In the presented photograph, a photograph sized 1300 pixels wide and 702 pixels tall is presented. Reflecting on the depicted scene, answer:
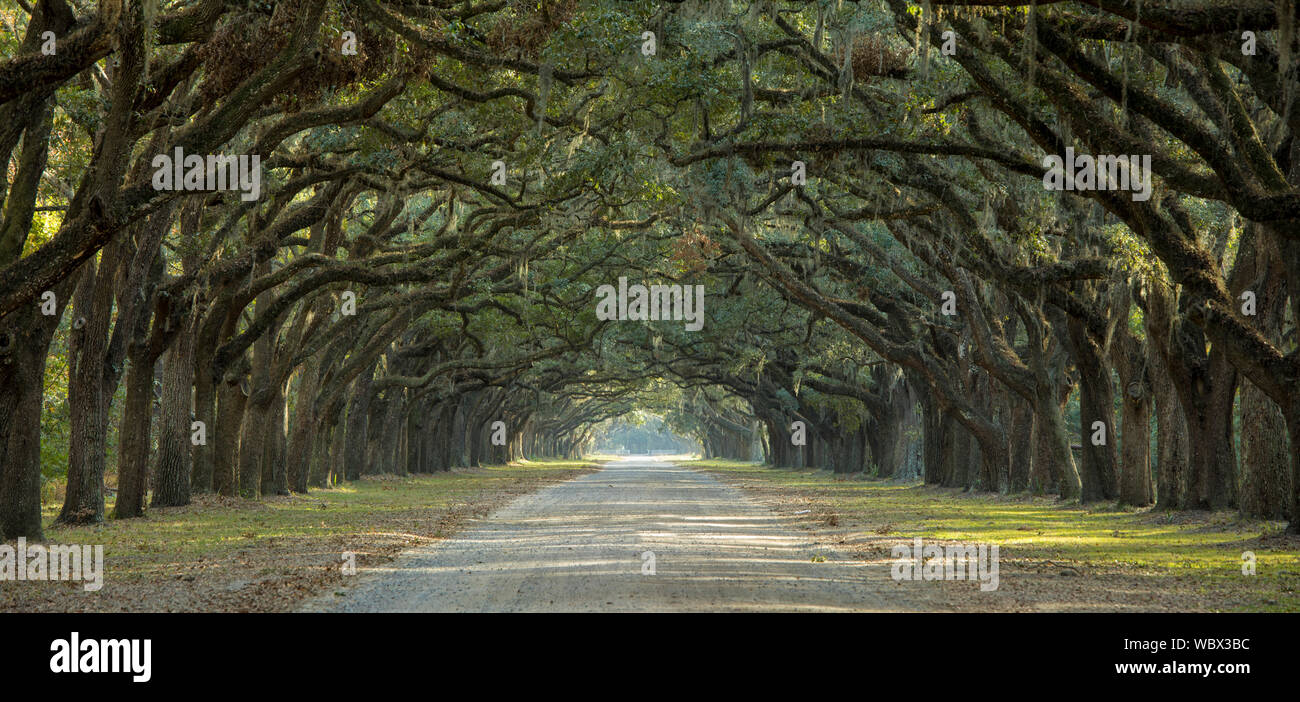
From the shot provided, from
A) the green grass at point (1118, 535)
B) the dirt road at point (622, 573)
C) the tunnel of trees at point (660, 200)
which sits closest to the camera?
the dirt road at point (622, 573)

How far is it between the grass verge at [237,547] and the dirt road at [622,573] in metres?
0.65

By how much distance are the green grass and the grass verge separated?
7.71m

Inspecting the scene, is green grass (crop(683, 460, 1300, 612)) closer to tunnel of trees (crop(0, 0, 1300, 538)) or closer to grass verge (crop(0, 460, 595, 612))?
tunnel of trees (crop(0, 0, 1300, 538))

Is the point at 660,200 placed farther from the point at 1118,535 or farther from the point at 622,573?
the point at 622,573

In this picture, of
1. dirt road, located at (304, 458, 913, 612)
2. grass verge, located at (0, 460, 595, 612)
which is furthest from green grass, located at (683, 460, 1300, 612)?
grass verge, located at (0, 460, 595, 612)

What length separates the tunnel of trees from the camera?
11.8 metres

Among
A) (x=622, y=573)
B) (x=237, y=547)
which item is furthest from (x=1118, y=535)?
(x=237, y=547)

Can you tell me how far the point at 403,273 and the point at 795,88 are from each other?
25.0 ft

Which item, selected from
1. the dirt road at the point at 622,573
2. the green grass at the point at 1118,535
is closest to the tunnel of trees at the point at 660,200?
the green grass at the point at 1118,535

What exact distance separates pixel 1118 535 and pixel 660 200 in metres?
9.70

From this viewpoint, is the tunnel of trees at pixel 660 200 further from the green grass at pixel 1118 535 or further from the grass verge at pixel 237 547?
the grass verge at pixel 237 547

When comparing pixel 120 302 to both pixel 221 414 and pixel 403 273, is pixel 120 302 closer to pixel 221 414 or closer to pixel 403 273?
pixel 403 273

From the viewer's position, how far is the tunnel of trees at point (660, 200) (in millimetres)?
11773
